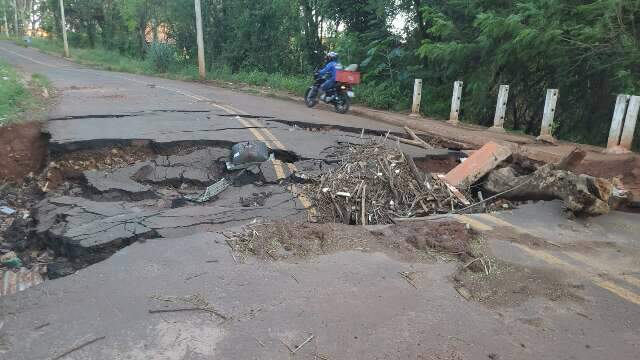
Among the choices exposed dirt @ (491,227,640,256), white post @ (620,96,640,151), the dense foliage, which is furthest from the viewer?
the dense foliage

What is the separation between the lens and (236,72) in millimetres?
27984

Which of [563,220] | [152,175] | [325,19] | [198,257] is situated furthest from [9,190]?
[325,19]

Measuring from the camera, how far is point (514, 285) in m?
4.27

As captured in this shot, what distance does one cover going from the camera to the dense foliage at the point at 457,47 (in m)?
10.8

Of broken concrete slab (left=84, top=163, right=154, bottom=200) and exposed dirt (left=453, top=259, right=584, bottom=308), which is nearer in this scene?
exposed dirt (left=453, top=259, right=584, bottom=308)

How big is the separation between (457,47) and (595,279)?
1061 cm

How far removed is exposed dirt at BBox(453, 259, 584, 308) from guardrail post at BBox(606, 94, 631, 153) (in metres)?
6.51

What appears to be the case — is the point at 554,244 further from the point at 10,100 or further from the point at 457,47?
the point at 10,100

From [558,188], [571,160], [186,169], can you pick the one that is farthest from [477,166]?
[186,169]

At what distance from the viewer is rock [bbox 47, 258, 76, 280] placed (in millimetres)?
4410

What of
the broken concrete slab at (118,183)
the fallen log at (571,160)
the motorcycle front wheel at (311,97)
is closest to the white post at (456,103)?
the motorcycle front wheel at (311,97)

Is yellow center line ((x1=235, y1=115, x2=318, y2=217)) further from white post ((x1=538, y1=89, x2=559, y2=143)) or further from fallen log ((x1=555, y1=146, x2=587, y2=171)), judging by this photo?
white post ((x1=538, y1=89, x2=559, y2=143))

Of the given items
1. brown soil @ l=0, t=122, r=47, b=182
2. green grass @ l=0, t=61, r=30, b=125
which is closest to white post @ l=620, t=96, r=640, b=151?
brown soil @ l=0, t=122, r=47, b=182

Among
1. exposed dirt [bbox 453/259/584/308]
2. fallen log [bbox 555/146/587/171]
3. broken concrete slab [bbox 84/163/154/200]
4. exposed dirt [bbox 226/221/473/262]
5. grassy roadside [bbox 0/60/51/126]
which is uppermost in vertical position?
grassy roadside [bbox 0/60/51/126]
